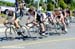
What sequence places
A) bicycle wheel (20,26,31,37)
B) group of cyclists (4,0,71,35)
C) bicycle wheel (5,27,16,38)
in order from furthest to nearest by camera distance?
bicycle wheel (20,26,31,37) → bicycle wheel (5,27,16,38) → group of cyclists (4,0,71,35)

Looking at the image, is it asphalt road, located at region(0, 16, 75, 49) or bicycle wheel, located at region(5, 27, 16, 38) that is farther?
bicycle wheel, located at region(5, 27, 16, 38)

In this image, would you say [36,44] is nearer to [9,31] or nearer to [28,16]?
[9,31]

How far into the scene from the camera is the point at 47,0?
79.0 m

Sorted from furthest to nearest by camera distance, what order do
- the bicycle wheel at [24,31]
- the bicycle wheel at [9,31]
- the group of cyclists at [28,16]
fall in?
the bicycle wheel at [24,31] < the bicycle wheel at [9,31] < the group of cyclists at [28,16]

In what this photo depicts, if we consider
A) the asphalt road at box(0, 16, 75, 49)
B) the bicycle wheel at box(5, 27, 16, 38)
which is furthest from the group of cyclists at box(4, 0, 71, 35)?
the asphalt road at box(0, 16, 75, 49)

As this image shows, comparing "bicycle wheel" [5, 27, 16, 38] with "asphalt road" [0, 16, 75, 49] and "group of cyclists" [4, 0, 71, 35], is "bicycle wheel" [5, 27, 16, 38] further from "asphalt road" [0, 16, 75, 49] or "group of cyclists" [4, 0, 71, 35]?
"asphalt road" [0, 16, 75, 49]

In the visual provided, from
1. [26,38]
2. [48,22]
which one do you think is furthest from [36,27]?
[48,22]

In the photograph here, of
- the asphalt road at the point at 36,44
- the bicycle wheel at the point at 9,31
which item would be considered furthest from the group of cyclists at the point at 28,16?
the asphalt road at the point at 36,44

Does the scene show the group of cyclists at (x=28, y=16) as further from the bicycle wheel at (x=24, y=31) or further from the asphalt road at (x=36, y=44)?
the asphalt road at (x=36, y=44)

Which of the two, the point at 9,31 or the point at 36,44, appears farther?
the point at 9,31

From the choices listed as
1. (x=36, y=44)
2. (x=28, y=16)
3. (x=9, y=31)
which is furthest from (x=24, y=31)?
(x=36, y=44)

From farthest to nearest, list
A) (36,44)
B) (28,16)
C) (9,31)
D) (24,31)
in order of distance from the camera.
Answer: (28,16) → (24,31) → (9,31) → (36,44)

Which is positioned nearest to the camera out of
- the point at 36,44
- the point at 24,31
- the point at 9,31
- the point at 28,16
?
the point at 36,44

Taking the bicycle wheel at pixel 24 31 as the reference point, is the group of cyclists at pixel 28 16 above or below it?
above
